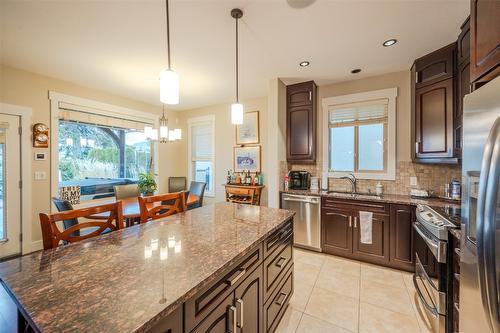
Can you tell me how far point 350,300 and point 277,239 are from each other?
123 cm

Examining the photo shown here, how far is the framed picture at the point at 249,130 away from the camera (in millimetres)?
4301

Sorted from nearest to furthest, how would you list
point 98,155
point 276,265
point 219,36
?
1. point 276,265
2. point 219,36
3. point 98,155

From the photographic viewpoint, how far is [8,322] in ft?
4.66

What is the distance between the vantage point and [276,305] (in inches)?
62.3

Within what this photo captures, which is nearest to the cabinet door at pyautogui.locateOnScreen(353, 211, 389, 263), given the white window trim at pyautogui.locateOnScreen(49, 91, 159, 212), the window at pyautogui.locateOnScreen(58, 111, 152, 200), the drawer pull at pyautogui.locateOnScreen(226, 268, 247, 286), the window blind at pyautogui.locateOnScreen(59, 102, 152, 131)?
the drawer pull at pyautogui.locateOnScreen(226, 268, 247, 286)

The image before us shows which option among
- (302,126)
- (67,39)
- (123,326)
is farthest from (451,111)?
(67,39)

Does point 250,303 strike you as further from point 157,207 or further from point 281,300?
point 157,207

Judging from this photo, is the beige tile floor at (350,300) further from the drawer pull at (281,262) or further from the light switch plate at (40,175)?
the light switch plate at (40,175)

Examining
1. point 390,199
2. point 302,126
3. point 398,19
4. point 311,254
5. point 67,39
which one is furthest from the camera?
point 302,126

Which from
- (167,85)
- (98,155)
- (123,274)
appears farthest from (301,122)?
(98,155)

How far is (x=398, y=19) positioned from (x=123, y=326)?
2854mm

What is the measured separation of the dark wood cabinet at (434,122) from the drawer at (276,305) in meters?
2.22

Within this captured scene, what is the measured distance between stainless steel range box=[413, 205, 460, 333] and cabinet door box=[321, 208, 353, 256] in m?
0.82

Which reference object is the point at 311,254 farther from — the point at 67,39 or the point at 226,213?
the point at 67,39
